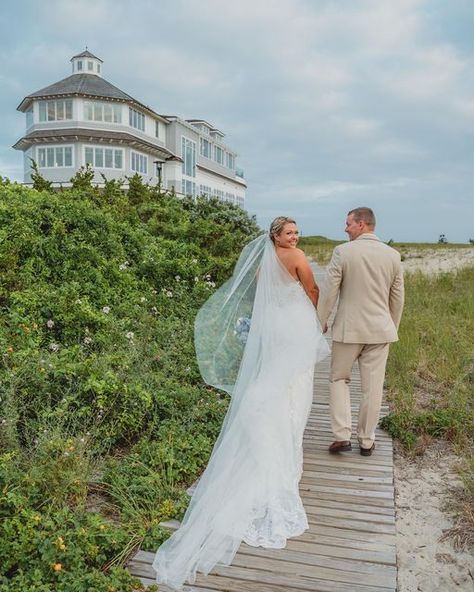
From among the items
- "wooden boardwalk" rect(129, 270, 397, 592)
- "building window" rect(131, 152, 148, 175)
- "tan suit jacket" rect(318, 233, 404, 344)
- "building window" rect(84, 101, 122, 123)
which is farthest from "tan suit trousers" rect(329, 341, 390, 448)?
"building window" rect(84, 101, 122, 123)

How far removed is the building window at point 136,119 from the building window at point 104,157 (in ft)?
9.50

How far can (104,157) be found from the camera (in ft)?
138

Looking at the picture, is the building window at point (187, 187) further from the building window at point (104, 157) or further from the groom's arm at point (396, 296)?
the groom's arm at point (396, 296)

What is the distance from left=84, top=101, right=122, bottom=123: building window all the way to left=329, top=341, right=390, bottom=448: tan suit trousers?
4075cm

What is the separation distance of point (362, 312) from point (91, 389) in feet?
8.91

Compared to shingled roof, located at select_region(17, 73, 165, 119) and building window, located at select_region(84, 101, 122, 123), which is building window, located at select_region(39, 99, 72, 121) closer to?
shingled roof, located at select_region(17, 73, 165, 119)

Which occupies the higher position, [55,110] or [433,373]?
[55,110]

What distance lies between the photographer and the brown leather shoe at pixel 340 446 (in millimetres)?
5375

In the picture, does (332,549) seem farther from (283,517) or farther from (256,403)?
(256,403)

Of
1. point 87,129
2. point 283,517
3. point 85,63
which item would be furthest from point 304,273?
point 85,63

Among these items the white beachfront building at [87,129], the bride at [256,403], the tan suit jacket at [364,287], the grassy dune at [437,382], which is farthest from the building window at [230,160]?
the tan suit jacket at [364,287]

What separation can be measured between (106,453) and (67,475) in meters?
1.18

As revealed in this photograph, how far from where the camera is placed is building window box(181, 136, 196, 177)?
165 feet

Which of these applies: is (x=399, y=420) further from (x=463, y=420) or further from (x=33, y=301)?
(x=33, y=301)
